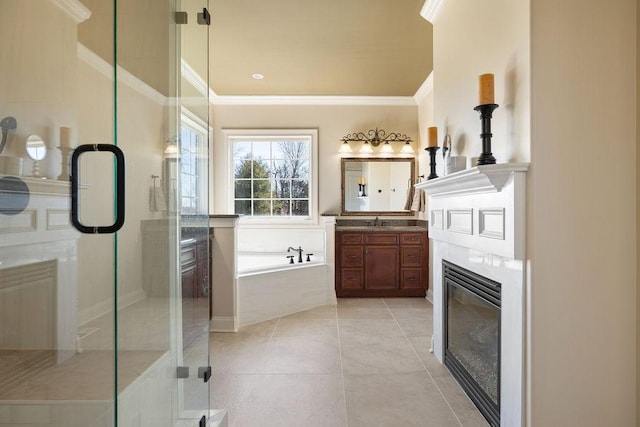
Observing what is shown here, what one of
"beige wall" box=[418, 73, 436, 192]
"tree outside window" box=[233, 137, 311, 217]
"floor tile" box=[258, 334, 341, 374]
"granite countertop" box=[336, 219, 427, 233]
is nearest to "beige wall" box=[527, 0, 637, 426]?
"floor tile" box=[258, 334, 341, 374]

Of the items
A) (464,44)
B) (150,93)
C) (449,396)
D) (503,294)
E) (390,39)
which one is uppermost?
(390,39)

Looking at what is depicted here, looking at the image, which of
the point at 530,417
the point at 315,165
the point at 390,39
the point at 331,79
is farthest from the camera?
the point at 315,165

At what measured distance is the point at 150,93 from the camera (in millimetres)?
1253

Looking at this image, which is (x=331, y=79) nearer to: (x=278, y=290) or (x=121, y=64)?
(x=278, y=290)

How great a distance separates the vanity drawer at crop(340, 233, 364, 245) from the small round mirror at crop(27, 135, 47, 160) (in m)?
3.21

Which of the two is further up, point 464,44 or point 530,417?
point 464,44

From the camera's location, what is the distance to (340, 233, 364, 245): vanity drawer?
416 cm

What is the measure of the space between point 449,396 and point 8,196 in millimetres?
2305

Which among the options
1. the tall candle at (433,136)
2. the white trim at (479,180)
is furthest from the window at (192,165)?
the tall candle at (433,136)

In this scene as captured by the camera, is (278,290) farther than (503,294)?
Yes

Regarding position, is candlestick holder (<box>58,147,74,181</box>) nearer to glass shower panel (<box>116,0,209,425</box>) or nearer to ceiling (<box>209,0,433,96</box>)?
glass shower panel (<box>116,0,209,425</box>)

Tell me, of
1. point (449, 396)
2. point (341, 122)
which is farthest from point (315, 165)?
point (449, 396)

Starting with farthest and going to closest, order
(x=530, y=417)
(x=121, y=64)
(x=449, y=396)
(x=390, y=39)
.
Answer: (x=390, y=39) → (x=449, y=396) → (x=530, y=417) → (x=121, y=64)

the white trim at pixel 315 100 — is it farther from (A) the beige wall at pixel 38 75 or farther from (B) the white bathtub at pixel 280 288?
(A) the beige wall at pixel 38 75
